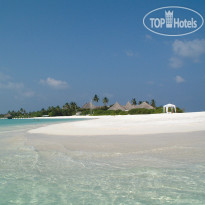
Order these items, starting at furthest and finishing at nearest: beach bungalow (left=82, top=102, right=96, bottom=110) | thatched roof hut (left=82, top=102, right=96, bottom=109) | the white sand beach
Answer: thatched roof hut (left=82, top=102, right=96, bottom=109) → beach bungalow (left=82, top=102, right=96, bottom=110) → the white sand beach

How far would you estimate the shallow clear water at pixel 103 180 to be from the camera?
278 cm

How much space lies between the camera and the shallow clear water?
2783 millimetres

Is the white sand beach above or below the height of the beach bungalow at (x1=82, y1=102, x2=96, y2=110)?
below

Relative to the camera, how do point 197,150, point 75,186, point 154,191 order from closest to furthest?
point 154,191, point 75,186, point 197,150

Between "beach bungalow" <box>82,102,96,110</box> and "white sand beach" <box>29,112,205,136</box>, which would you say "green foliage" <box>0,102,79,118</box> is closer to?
"beach bungalow" <box>82,102,96,110</box>

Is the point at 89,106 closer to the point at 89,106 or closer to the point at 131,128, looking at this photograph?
the point at 89,106

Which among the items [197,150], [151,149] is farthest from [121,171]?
[197,150]

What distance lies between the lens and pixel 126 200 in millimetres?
2703

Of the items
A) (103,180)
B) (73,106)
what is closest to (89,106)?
(73,106)

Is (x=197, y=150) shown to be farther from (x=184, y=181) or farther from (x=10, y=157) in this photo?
(x=10, y=157)

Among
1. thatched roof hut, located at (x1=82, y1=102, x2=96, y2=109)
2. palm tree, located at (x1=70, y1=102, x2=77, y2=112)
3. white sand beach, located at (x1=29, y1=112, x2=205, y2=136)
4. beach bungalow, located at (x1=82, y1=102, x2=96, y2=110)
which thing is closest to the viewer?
white sand beach, located at (x1=29, y1=112, x2=205, y2=136)

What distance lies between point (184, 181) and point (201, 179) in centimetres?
29

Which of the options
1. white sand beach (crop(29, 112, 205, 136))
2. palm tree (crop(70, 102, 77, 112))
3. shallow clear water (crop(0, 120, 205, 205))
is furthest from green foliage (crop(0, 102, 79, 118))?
shallow clear water (crop(0, 120, 205, 205))

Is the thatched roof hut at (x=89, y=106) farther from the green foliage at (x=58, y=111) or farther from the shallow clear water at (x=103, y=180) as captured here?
the shallow clear water at (x=103, y=180)
